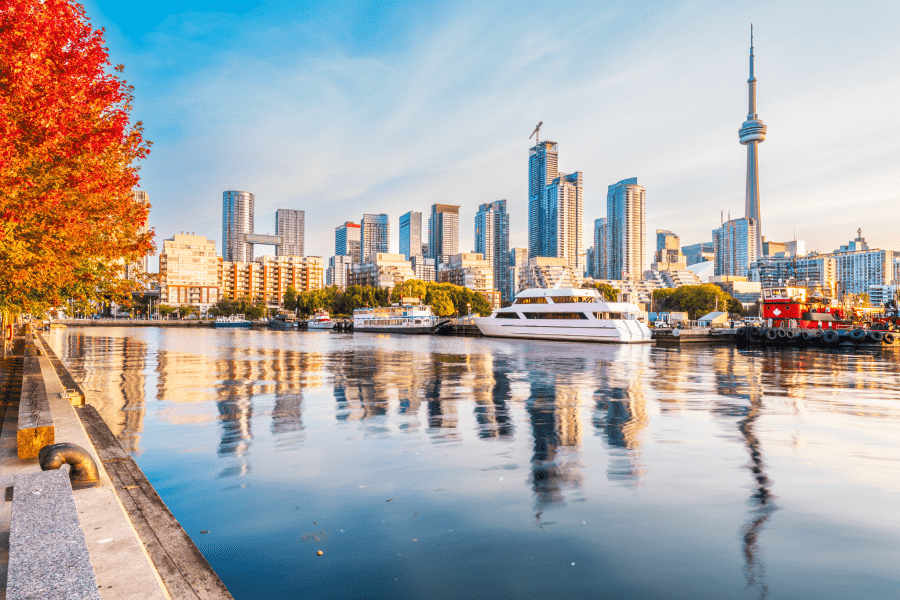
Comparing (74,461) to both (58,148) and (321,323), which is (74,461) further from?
(321,323)

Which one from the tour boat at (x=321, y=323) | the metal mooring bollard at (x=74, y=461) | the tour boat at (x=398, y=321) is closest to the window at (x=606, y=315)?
the tour boat at (x=398, y=321)

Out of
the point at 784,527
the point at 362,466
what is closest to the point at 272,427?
the point at 362,466

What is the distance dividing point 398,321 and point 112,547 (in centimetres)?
9499

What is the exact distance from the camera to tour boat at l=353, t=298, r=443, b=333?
93.9m

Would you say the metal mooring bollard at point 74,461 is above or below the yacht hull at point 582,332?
above

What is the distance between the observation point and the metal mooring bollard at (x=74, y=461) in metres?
6.17

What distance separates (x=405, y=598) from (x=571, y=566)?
195 centimetres

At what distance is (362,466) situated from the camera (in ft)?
32.7

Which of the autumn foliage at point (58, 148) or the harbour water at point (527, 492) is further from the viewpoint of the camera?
the autumn foliage at point (58, 148)

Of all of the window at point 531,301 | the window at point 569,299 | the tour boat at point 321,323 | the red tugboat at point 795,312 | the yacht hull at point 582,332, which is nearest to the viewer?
the yacht hull at point 582,332

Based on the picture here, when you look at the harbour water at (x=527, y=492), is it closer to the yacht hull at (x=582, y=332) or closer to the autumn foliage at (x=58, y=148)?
the autumn foliage at (x=58, y=148)

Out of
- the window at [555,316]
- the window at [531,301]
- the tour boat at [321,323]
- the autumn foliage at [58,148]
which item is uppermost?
the autumn foliage at [58,148]

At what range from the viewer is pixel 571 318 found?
67.3 metres

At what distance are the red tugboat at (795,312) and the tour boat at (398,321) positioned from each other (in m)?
48.6
